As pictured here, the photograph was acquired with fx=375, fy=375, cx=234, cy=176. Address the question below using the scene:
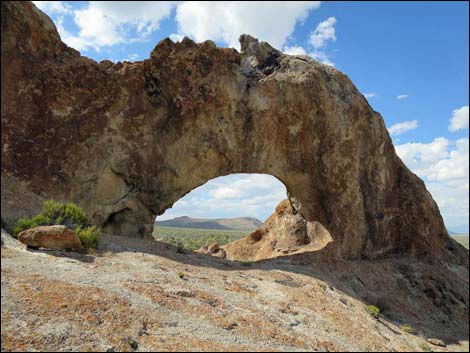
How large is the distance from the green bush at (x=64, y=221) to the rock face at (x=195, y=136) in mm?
2045

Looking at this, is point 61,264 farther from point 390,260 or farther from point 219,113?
point 390,260

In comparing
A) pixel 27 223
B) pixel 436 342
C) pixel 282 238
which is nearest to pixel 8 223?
pixel 27 223

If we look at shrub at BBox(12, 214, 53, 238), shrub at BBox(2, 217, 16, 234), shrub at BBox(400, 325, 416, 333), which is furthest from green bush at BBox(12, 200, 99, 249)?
shrub at BBox(400, 325, 416, 333)

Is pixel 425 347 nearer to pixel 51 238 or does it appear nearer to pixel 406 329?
pixel 406 329

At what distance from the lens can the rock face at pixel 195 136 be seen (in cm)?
1606

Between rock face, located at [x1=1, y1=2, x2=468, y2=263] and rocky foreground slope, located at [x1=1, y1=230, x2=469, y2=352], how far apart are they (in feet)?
15.0

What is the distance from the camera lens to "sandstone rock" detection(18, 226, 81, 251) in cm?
1043

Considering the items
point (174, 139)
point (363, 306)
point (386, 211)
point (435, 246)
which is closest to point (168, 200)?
point (174, 139)

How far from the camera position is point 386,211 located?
2331 cm

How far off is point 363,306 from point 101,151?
13.3 m

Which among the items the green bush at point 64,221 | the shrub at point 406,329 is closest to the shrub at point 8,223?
the green bush at point 64,221

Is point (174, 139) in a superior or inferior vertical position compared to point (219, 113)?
inferior

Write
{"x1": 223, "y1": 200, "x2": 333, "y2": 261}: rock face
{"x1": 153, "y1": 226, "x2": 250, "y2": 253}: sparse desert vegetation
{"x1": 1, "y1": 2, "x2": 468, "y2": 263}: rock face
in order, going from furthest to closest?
{"x1": 153, "y1": 226, "x2": 250, "y2": 253}: sparse desert vegetation < {"x1": 223, "y1": 200, "x2": 333, "y2": 261}: rock face < {"x1": 1, "y1": 2, "x2": 468, "y2": 263}: rock face

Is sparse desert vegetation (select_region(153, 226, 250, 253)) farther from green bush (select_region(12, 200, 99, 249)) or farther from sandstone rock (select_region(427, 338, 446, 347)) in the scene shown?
sandstone rock (select_region(427, 338, 446, 347))
